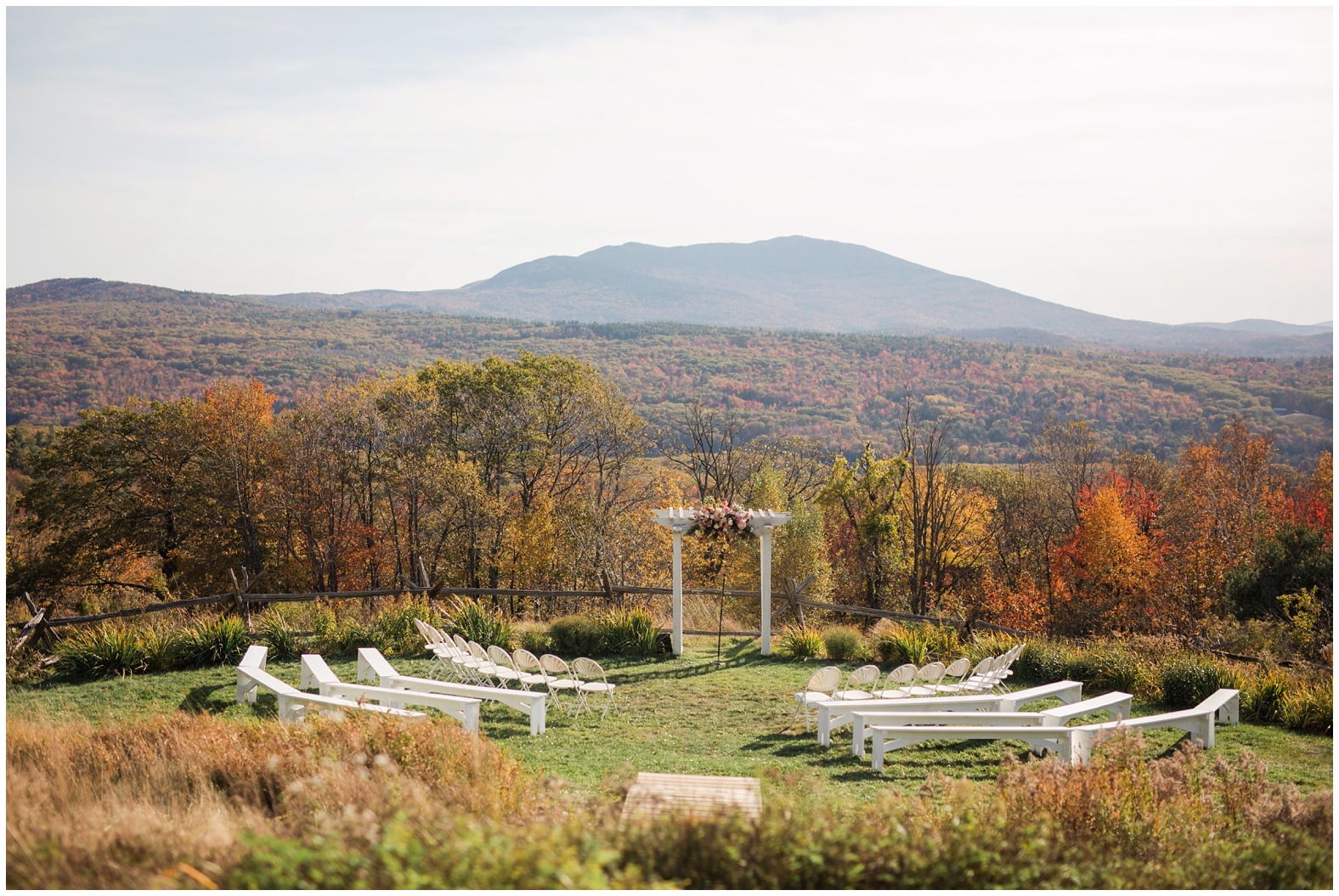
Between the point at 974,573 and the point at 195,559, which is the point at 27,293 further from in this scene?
the point at 974,573

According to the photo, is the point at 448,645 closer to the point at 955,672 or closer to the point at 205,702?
the point at 205,702

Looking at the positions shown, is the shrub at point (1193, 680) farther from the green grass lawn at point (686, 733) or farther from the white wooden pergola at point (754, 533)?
the white wooden pergola at point (754, 533)

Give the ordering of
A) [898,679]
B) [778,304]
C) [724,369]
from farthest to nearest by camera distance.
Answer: [778,304] < [724,369] < [898,679]

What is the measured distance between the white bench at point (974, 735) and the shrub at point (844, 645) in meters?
4.82

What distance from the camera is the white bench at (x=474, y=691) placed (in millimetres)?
8594

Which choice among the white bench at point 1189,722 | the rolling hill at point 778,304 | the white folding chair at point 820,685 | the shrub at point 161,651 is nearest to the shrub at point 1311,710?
the white bench at point 1189,722

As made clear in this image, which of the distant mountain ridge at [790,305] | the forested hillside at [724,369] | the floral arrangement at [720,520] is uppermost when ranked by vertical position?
the distant mountain ridge at [790,305]

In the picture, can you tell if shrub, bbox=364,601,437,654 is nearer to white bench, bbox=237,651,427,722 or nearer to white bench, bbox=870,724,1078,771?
white bench, bbox=237,651,427,722

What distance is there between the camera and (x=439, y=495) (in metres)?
27.2

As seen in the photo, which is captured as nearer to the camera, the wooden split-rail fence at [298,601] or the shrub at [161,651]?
the shrub at [161,651]

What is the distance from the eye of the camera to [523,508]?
2953 centimetres

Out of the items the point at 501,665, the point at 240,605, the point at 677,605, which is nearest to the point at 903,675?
the point at 677,605

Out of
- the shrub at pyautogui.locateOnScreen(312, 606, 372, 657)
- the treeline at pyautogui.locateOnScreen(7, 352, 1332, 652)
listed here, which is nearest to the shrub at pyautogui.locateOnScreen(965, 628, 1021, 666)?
the shrub at pyautogui.locateOnScreen(312, 606, 372, 657)

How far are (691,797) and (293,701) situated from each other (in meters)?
5.15
